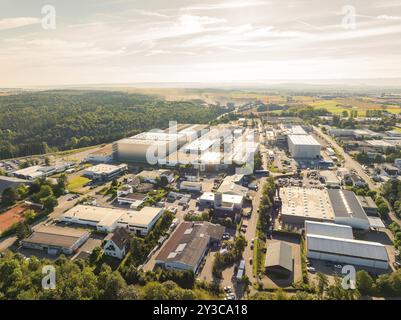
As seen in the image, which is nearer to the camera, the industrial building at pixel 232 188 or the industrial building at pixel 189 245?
the industrial building at pixel 189 245

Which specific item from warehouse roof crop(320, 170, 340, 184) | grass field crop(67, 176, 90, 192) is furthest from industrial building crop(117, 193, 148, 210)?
warehouse roof crop(320, 170, 340, 184)

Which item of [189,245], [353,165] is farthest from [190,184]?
[353,165]

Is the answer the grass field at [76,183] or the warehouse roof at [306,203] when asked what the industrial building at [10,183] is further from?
the warehouse roof at [306,203]

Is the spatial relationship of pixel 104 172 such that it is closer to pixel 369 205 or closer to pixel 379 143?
pixel 369 205

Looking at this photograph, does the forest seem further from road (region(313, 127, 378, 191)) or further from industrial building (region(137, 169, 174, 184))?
road (region(313, 127, 378, 191))

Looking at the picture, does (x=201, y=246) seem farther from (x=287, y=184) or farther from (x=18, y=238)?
(x=287, y=184)

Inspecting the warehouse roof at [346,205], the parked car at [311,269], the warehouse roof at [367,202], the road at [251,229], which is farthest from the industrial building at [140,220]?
the warehouse roof at [367,202]

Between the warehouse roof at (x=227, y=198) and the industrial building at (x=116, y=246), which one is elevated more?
the warehouse roof at (x=227, y=198)
